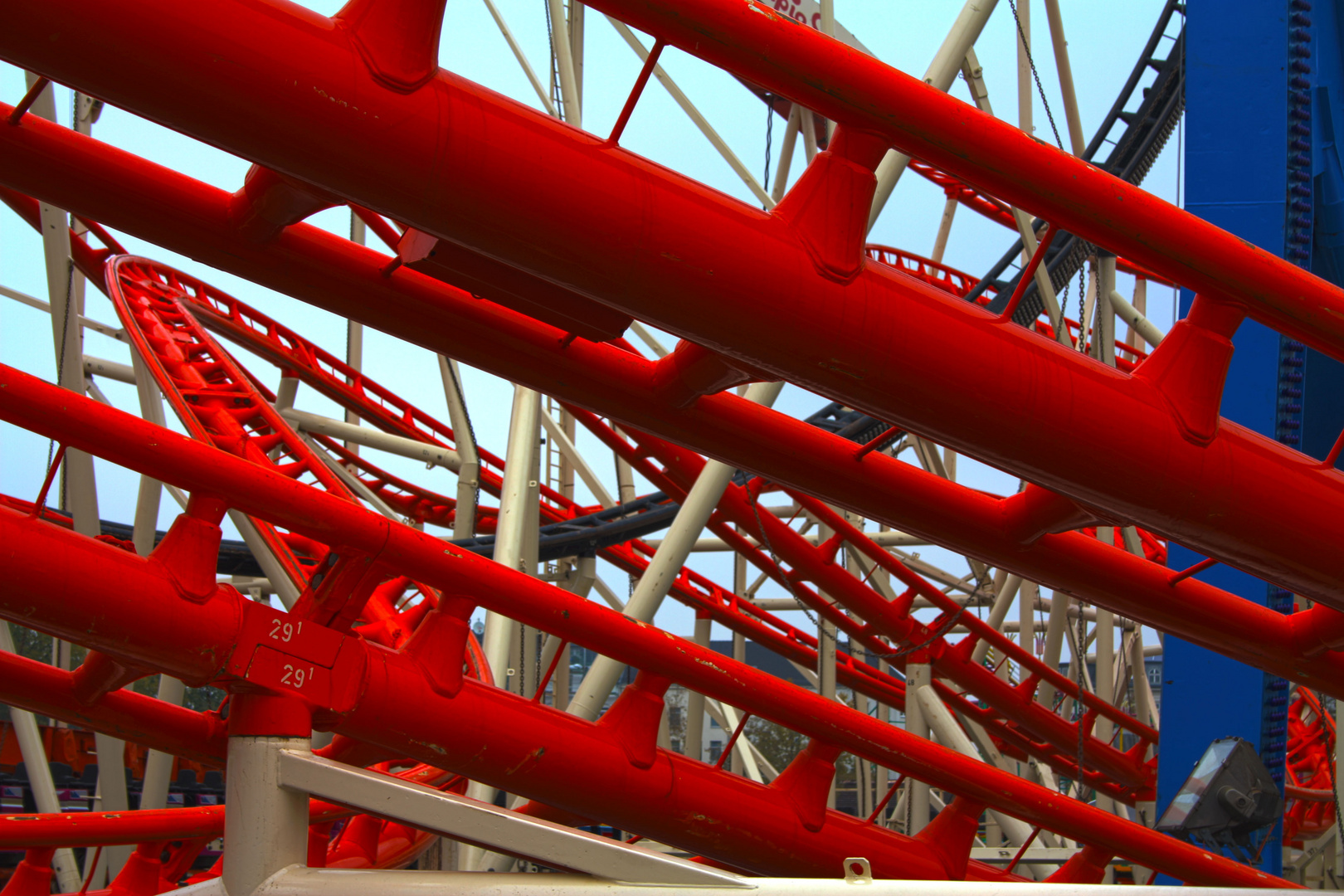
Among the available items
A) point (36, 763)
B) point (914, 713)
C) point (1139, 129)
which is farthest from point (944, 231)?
point (36, 763)

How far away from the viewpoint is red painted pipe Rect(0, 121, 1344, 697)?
2316mm

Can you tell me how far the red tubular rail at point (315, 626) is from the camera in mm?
2895

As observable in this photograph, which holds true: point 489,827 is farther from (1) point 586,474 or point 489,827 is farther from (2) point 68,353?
(1) point 586,474

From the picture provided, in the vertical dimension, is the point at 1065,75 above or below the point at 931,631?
above

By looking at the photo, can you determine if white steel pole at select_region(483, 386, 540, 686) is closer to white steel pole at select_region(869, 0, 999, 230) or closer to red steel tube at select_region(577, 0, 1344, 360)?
white steel pole at select_region(869, 0, 999, 230)

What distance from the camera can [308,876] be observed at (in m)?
1.96

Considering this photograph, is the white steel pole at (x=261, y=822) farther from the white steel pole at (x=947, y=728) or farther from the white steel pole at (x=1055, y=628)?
the white steel pole at (x=1055, y=628)

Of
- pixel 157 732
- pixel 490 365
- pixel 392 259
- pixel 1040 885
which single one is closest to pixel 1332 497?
pixel 1040 885

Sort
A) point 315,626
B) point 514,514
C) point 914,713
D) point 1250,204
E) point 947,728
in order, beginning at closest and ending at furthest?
point 315,626
point 1250,204
point 514,514
point 947,728
point 914,713

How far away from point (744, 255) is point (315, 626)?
176cm

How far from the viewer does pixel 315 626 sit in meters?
3.16

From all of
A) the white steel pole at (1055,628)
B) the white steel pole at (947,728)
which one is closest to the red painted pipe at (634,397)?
the white steel pole at (947,728)

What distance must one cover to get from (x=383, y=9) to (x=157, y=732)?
3222 mm

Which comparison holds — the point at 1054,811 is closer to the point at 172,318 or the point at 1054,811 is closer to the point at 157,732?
the point at 157,732
